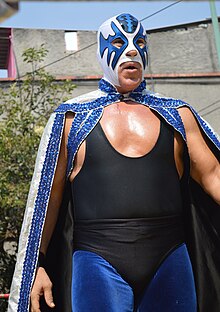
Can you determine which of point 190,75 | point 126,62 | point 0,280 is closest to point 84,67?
point 190,75

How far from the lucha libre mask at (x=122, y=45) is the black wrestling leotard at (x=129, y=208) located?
334 millimetres

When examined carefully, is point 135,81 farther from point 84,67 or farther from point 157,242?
point 84,67

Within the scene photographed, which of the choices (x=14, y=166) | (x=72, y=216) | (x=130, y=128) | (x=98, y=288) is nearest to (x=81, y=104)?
(x=130, y=128)

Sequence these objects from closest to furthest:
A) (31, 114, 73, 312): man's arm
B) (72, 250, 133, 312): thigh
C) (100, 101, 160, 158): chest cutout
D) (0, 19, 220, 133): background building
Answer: (72, 250, 133, 312): thigh, (100, 101, 160, 158): chest cutout, (31, 114, 73, 312): man's arm, (0, 19, 220, 133): background building

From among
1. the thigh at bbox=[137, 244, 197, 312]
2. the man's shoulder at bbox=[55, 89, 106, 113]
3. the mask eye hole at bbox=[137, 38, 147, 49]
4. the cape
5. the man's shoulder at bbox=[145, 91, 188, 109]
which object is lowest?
the thigh at bbox=[137, 244, 197, 312]

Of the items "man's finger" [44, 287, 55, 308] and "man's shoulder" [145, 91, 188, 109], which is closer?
"man's finger" [44, 287, 55, 308]

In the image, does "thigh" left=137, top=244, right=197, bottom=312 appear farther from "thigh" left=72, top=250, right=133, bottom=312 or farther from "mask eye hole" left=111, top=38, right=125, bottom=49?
"mask eye hole" left=111, top=38, right=125, bottom=49

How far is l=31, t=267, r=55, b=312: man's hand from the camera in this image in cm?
250

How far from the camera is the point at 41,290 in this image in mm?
2537

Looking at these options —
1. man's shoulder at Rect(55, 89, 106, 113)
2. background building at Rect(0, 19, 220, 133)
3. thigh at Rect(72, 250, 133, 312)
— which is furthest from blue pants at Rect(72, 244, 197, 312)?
background building at Rect(0, 19, 220, 133)

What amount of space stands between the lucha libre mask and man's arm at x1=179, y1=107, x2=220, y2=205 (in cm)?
32

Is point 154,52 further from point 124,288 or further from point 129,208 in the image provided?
point 124,288

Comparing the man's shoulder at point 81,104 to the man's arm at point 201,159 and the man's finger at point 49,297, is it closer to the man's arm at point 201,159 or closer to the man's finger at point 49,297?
the man's arm at point 201,159

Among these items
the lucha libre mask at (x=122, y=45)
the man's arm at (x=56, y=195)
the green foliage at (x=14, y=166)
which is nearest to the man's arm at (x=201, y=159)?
the lucha libre mask at (x=122, y=45)
